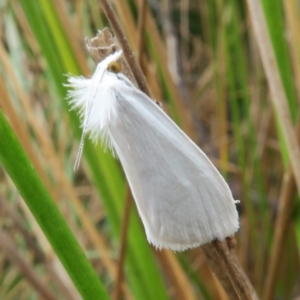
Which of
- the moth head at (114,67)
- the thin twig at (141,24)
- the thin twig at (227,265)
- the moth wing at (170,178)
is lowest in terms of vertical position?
the thin twig at (227,265)

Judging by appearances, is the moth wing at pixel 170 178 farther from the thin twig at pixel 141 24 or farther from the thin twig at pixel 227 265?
the thin twig at pixel 141 24

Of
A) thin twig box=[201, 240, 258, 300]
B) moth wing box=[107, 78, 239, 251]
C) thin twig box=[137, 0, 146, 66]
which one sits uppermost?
thin twig box=[137, 0, 146, 66]

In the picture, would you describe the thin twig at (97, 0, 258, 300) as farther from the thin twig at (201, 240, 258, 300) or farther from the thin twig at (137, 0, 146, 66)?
the thin twig at (137, 0, 146, 66)

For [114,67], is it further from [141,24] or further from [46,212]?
[141,24]

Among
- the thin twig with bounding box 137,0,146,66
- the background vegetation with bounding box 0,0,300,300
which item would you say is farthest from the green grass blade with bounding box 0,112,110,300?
the thin twig with bounding box 137,0,146,66

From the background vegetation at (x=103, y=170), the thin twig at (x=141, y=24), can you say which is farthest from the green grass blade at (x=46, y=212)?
the thin twig at (x=141, y=24)

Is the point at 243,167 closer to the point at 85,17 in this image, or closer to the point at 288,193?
the point at 288,193

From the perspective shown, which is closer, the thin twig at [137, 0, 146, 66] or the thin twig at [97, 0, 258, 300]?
the thin twig at [97, 0, 258, 300]
